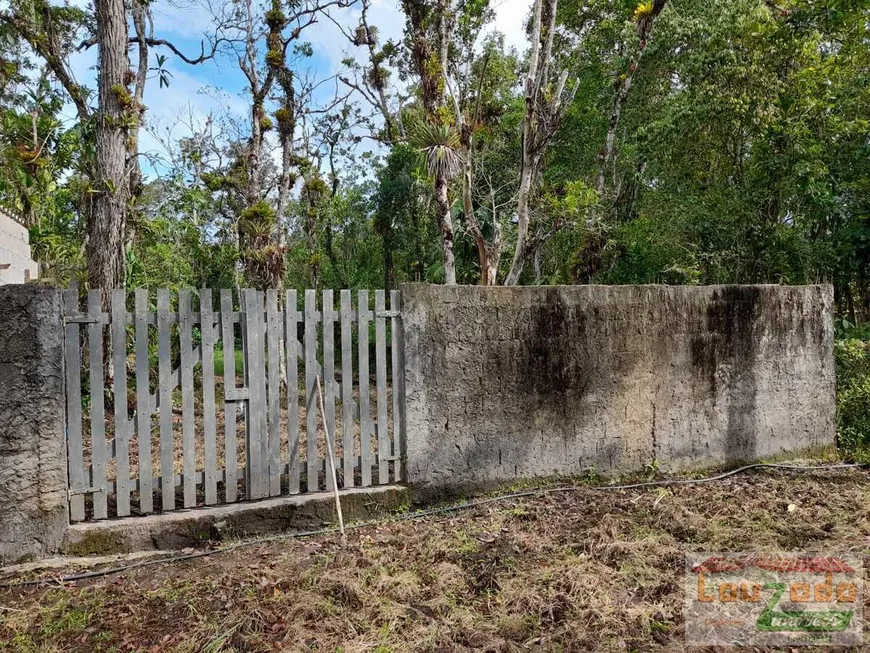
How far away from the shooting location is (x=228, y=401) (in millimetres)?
3795

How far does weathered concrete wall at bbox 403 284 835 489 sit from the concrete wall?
10.8 ft

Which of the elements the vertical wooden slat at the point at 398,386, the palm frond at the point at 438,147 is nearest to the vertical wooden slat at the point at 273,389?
the vertical wooden slat at the point at 398,386

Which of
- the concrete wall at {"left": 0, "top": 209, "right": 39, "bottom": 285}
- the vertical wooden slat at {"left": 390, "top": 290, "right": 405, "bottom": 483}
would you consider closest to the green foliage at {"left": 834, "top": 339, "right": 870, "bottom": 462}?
the vertical wooden slat at {"left": 390, "top": 290, "right": 405, "bottom": 483}

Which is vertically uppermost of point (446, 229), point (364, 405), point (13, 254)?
point (446, 229)

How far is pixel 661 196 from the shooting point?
40.8 ft

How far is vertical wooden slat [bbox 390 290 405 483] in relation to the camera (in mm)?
4203

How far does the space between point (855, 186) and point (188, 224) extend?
13.5m

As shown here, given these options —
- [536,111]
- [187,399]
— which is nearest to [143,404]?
[187,399]

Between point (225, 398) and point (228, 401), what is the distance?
0.09 feet

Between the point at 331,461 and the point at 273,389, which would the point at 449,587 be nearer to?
the point at 331,461

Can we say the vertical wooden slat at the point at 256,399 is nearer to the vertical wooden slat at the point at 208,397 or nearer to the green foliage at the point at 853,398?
the vertical wooden slat at the point at 208,397

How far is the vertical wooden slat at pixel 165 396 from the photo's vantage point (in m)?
3.52
